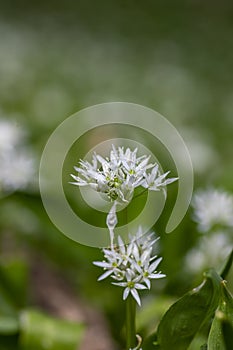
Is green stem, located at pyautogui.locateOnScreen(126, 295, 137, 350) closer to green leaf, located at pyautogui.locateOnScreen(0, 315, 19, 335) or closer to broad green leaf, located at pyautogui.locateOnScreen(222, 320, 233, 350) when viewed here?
broad green leaf, located at pyautogui.locateOnScreen(222, 320, 233, 350)

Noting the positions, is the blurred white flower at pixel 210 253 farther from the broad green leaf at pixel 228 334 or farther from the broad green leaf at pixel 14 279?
the broad green leaf at pixel 228 334

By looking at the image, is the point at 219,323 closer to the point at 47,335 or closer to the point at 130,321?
the point at 130,321

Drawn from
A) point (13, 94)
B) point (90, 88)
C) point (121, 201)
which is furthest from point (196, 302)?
point (90, 88)

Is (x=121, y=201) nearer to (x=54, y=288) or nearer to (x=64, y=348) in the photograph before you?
(x=64, y=348)

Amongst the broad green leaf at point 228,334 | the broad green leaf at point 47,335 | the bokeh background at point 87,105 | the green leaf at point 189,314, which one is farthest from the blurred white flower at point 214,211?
the broad green leaf at point 228,334

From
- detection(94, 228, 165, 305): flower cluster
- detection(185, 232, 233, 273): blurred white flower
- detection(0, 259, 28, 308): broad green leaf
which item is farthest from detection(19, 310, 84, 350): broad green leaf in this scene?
detection(94, 228, 165, 305): flower cluster
